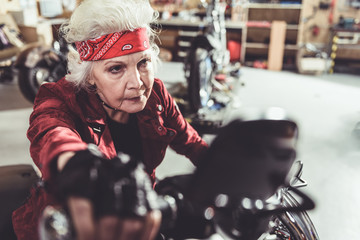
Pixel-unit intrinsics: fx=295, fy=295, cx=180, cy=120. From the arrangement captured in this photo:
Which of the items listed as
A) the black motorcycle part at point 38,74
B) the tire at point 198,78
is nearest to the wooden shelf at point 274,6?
the tire at point 198,78

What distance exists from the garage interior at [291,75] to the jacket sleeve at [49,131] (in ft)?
4.74

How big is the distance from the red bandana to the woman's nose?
6 centimetres

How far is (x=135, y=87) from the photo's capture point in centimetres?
93

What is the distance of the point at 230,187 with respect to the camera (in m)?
0.58

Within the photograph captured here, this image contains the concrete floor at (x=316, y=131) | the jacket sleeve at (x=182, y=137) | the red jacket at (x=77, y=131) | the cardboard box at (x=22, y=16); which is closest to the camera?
the red jacket at (x=77, y=131)

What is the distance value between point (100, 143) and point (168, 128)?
0.30 metres

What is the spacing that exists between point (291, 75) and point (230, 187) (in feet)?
19.9

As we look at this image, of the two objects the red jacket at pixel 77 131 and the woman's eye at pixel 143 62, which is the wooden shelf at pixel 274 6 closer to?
the red jacket at pixel 77 131

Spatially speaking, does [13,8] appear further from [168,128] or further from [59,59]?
[168,128]

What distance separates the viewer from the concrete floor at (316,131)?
208 centimetres

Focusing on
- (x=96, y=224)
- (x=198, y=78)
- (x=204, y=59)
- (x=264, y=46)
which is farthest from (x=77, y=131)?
(x=264, y=46)

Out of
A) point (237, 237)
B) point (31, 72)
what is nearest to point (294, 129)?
point (237, 237)

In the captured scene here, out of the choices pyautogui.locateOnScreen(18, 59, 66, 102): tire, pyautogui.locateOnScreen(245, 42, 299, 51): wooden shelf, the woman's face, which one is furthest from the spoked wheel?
pyautogui.locateOnScreen(245, 42, 299, 51): wooden shelf

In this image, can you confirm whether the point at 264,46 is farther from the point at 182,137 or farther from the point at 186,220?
the point at 186,220
